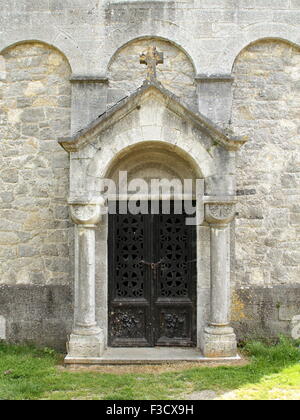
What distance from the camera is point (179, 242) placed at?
741cm

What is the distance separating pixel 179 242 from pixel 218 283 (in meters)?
0.91

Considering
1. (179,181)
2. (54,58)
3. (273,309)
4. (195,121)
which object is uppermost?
(54,58)

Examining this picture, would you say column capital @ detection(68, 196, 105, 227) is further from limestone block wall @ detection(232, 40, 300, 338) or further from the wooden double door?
limestone block wall @ detection(232, 40, 300, 338)

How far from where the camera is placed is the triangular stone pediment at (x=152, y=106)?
262 inches

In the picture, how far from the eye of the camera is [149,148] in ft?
24.0

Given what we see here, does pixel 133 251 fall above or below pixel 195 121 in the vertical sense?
below

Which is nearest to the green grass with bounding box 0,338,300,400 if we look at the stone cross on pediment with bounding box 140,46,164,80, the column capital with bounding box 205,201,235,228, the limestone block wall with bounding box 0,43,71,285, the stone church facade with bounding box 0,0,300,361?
the stone church facade with bounding box 0,0,300,361

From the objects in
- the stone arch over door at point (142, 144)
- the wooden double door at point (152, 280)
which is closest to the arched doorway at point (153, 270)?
the wooden double door at point (152, 280)

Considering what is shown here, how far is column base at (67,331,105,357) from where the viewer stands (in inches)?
266

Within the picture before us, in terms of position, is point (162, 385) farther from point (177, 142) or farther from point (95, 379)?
point (177, 142)

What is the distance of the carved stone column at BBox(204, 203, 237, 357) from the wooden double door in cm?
51

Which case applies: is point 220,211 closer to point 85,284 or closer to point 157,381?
point 85,284

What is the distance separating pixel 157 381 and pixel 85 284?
5.58 feet
